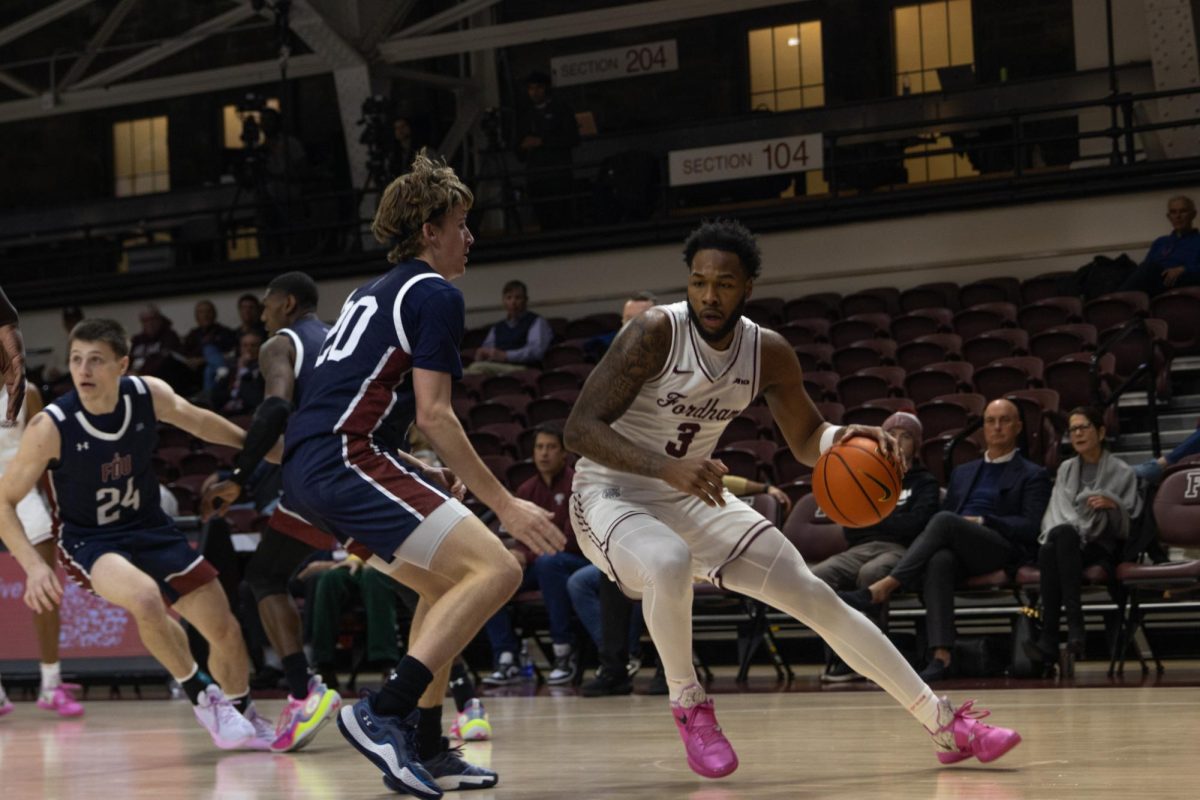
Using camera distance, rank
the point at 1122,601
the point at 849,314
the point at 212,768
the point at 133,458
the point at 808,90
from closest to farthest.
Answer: the point at 212,768 < the point at 133,458 < the point at 1122,601 < the point at 849,314 < the point at 808,90

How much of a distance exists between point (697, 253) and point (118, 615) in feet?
20.1

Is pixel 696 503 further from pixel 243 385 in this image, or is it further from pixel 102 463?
pixel 243 385

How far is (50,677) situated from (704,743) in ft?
16.8

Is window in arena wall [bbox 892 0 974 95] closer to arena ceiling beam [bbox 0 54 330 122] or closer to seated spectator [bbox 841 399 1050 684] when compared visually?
arena ceiling beam [bbox 0 54 330 122]

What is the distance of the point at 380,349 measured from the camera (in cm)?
416

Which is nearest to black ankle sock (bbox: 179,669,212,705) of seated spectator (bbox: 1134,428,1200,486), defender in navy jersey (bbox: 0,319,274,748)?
defender in navy jersey (bbox: 0,319,274,748)

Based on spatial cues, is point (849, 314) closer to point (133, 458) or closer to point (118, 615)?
point (118, 615)

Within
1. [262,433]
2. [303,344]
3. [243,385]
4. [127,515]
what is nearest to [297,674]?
[127,515]

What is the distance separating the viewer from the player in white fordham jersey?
13.9 ft

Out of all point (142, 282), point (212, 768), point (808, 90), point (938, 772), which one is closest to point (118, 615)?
point (212, 768)

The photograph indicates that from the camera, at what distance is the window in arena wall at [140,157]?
20406 millimetres

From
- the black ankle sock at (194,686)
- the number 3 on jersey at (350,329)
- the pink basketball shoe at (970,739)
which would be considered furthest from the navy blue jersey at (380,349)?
the black ankle sock at (194,686)

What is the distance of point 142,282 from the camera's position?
16.5 meters

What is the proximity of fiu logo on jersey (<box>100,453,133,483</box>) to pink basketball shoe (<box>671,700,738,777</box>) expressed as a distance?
2724 millimetres
